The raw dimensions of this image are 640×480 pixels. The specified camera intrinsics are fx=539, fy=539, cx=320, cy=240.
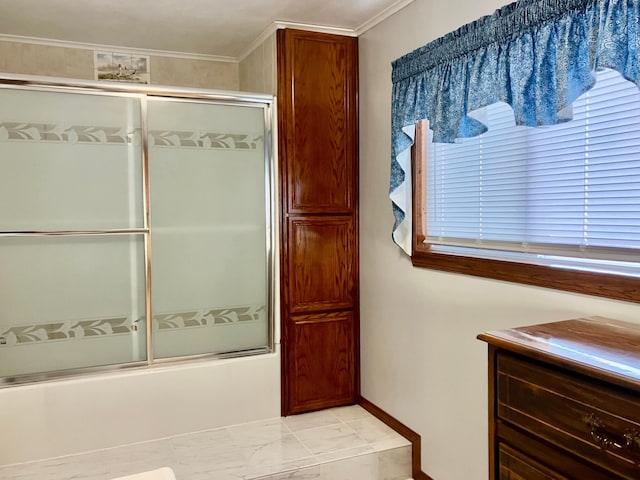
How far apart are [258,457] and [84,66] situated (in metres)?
2.59

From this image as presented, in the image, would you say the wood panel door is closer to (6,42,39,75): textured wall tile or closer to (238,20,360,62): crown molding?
(238,20,360,62): crown molding

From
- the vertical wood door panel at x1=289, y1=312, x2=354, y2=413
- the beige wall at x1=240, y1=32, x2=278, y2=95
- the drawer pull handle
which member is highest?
the beige wall at x1=240, y1=32, x2=278, y2=95

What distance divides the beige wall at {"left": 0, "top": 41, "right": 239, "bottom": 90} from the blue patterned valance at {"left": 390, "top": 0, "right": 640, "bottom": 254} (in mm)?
1519

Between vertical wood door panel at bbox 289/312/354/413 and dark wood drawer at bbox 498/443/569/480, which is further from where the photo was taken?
vertical wood door panel at bbox 289/312/354/413

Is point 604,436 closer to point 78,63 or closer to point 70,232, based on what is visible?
point 70,232

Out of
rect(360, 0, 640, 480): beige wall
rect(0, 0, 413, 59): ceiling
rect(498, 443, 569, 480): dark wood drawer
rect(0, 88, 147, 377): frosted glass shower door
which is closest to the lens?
rect(498, 443, 569, 480): dark wood drawer

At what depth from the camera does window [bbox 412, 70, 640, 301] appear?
65.9 inches

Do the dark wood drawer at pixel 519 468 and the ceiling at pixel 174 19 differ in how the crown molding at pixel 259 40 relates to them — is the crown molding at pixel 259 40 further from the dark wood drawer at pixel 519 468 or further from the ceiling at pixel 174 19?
the dark wood drawer at pixel 519 468

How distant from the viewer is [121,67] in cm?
349

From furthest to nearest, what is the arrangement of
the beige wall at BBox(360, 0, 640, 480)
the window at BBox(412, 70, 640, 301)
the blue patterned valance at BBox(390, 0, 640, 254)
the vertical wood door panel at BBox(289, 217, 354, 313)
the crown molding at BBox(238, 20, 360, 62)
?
the vertical wood door panel at BBox(289, 217, 354, 313) → the crown molding at BBox(238, 20, 360, 62) → the beige wall at BBox(360, 0, 640, 480) → the window at BBox(412, 70, 640, 301) → the blue patterned valance at BBox(390, 0, 640, 254)

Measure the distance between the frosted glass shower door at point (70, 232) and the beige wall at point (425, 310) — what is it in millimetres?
1248

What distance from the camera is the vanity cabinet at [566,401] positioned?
1170 millimetres

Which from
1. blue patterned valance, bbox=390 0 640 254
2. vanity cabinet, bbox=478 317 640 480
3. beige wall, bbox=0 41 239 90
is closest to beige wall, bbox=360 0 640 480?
blue patterned valance, bbox=390 0 640 254

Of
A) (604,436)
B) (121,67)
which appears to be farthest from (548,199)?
(121,67)
